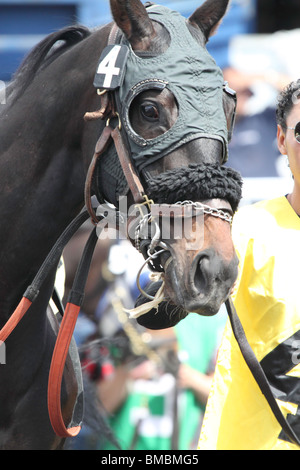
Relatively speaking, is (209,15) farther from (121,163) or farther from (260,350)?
(260,350)

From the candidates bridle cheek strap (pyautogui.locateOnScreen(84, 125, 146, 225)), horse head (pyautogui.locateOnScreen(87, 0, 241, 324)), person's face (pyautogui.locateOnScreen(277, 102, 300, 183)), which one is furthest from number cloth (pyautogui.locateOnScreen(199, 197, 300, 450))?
bridle cheek strap (pyautogui.locateOnScreen(84, 125, 146, 225))

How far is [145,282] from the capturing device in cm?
507

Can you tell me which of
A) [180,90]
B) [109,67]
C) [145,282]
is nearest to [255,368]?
[180,90]

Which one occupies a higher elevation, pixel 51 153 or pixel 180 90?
pixel 180 90

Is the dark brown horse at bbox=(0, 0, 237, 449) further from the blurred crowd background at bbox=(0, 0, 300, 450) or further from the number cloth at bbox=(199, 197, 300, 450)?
the blurred crowd background at bbox=(0, 0, 300, 450)

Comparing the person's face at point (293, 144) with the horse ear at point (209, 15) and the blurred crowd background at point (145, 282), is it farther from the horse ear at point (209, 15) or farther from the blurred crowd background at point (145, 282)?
the blurred crowd background at point (145, 282)

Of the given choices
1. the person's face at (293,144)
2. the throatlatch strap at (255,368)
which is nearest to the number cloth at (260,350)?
the throatlatch strap at (255,368)

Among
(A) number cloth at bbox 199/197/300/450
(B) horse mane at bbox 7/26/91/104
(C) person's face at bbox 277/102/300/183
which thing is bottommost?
(A) number cloth at bbox 199/197/300/450

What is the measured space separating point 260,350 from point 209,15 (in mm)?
1186

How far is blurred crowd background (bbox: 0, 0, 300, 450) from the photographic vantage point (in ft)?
16.0

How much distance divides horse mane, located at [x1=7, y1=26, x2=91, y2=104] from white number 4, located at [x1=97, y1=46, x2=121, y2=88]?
0.36m

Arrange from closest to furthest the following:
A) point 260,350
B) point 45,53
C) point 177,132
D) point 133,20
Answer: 1. point 177,132
2. point 133,20
3. point 45,53
4. point 260,350

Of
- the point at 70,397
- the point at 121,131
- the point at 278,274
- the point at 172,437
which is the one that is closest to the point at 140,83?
the point at 121,131

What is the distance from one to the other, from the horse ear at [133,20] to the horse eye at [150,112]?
22 centimetres
